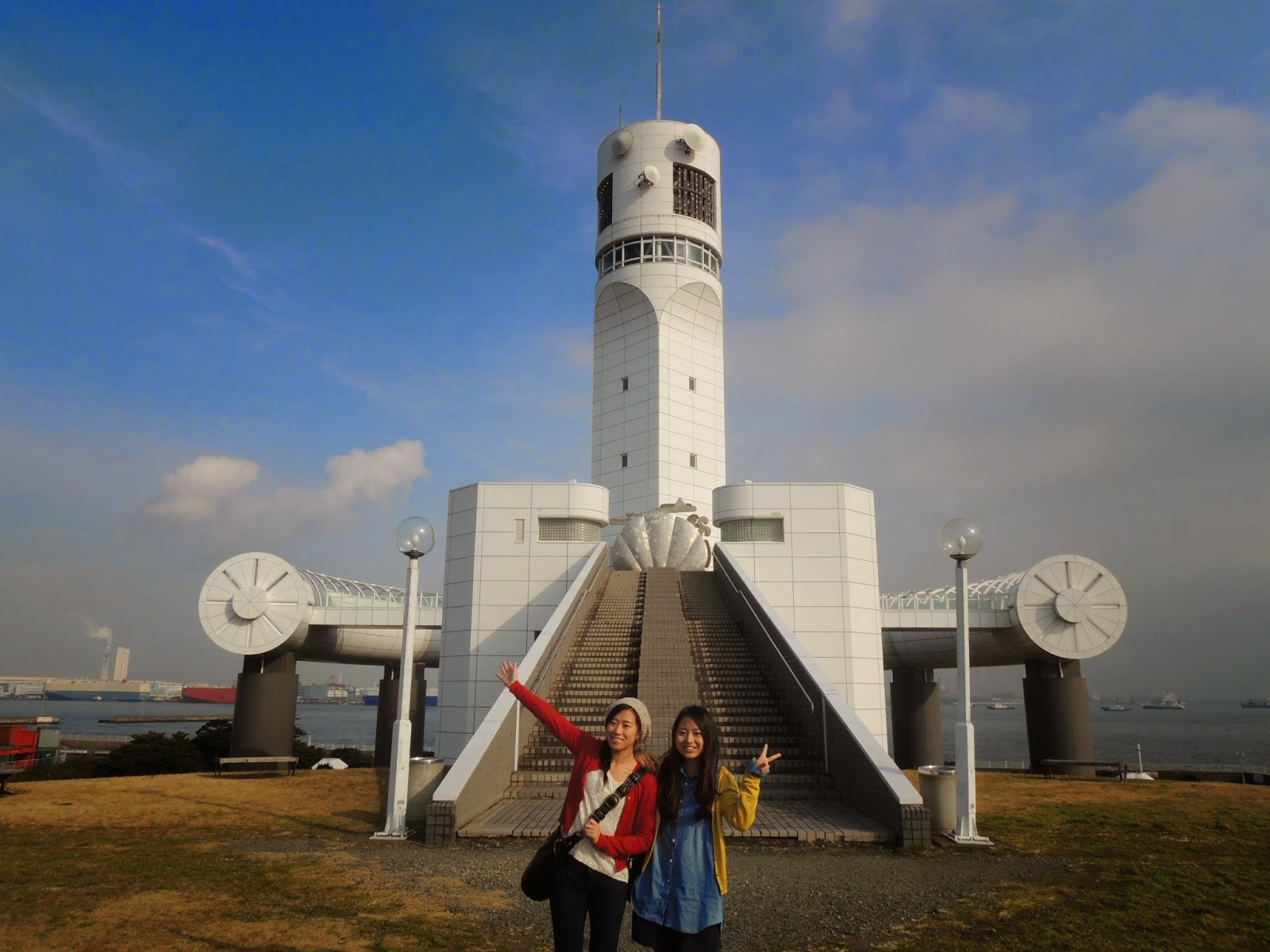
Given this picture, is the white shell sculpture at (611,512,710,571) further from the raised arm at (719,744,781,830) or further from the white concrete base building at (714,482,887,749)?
the raised arm at (719,744,781,830)

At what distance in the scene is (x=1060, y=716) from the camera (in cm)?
2623

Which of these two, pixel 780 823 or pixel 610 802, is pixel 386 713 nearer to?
pixel 780 823

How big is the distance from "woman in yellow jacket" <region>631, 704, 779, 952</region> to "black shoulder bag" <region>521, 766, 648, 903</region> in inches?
8.1

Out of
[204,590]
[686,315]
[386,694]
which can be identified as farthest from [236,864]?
[386,694]

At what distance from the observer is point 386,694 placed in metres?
36.5

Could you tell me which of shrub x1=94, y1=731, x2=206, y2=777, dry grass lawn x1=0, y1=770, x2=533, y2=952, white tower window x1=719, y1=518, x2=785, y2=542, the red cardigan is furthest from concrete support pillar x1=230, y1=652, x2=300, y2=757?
the red cardigan

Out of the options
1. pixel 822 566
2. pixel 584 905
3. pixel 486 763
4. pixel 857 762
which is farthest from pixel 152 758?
pixel 584 905

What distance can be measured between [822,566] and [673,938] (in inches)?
729

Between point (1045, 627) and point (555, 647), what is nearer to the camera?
point (555, 647)

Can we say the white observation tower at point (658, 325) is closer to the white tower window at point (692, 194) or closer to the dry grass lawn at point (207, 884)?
the white tower window at point (692, 194)

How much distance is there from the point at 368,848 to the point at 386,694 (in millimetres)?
28147

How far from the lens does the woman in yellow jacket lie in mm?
4062

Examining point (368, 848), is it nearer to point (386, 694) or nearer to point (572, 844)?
point (572, 844)

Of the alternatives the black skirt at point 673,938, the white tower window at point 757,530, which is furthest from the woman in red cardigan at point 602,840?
the white tower window at point 757,530
